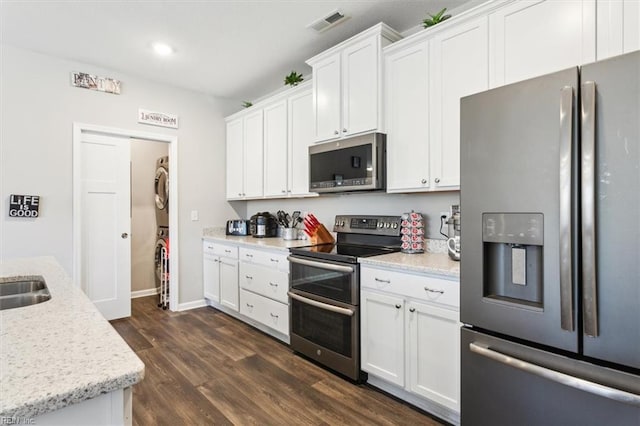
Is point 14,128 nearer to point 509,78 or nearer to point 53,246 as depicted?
point 53,246

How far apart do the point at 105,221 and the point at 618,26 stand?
4.29 meters

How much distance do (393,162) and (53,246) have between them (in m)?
3.20

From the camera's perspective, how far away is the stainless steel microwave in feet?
8.01

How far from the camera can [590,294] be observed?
115cm

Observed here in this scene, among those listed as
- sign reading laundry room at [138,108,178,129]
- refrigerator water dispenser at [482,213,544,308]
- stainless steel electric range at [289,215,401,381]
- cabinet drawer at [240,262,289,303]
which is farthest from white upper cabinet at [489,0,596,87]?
sign reading laundry room at [138,108,178,129]

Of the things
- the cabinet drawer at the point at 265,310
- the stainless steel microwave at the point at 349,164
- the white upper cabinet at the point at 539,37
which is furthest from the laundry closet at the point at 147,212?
the white upper cabinet at the point at 539,37

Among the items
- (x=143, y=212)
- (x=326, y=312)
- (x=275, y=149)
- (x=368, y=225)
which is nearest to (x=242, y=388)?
(x=326, y=312)

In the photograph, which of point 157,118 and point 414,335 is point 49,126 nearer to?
point 157,118

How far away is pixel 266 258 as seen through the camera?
310cm

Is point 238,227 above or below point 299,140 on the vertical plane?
below

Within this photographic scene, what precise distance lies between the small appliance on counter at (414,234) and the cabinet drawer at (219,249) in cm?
188

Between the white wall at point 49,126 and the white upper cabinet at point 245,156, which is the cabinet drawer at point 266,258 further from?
the white wall at point 49,126

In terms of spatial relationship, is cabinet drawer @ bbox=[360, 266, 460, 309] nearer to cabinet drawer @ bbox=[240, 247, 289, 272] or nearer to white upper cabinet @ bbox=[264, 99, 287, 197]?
cabinet drawer @ bbox=[240, 247, 289, 272]

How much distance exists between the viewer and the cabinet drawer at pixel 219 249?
142 inches
